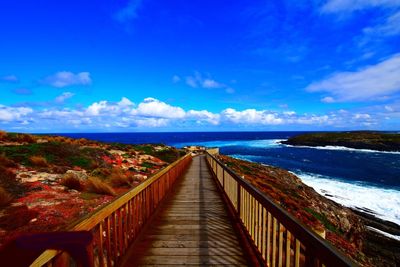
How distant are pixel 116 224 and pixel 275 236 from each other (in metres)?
2.81

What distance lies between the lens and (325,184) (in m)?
30.9

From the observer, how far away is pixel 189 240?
4848 mm

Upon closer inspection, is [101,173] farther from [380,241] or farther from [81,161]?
[380,241]

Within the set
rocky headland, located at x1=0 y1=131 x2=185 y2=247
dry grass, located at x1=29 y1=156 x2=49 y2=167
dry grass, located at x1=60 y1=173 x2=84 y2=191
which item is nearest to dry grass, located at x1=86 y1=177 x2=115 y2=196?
rocky headland, located at x1=0 y1=131 x2=185 y2=247

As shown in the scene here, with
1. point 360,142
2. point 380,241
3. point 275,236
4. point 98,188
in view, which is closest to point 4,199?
point 98,188

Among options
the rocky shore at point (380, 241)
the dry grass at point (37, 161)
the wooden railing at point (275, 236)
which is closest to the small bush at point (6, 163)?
the dry grass at point (37, 161)

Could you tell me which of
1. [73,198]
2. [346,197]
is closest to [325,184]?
[346,197]

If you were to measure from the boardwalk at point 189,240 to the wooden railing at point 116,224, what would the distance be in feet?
0.82

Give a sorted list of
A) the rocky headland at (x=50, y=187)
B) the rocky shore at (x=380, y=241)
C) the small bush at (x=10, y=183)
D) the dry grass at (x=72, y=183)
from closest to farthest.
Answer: the rocky headland at (x=50, y=187) → the small bush at (x=10, y=183) → the dry grass at (x=72, y=183) → the rocky shore at (x=380, y=241)

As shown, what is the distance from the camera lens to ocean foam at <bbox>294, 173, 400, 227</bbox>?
21.4 m

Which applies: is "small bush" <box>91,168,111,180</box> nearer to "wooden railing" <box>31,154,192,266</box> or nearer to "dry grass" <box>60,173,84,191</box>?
"dry grass" <box>60,173,84,191</box>

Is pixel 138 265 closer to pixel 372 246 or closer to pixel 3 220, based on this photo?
pixel 3 220

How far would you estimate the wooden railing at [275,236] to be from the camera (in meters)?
2.04

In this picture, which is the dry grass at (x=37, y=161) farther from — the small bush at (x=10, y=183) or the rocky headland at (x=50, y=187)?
the small bush at (x=10, y=183)
